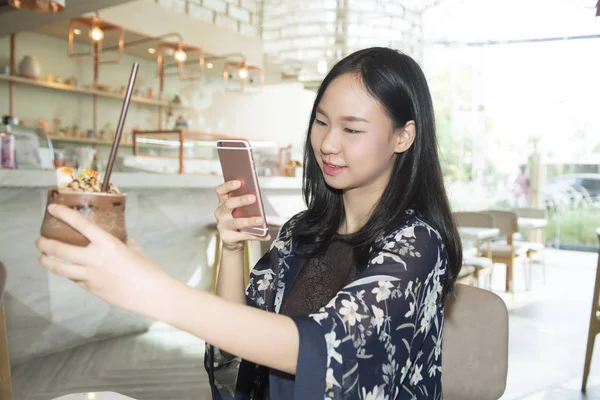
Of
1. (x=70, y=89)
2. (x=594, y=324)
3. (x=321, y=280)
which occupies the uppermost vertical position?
(x=70, y=89)

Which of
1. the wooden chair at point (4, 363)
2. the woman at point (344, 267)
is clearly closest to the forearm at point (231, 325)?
the woman at point (344, 267)

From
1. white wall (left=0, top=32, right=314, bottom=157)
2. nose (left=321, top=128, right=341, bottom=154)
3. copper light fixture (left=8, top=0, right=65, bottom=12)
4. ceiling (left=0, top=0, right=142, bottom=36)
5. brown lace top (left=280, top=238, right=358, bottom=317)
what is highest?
ceiling (left=0, top=0, right=142, bottom=36)

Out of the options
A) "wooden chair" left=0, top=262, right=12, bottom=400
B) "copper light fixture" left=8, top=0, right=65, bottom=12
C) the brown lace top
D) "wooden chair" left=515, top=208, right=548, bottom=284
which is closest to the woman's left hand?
the brown lace top

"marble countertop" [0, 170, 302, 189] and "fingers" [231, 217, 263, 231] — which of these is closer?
"fingers" [231, 217, 263, 231]

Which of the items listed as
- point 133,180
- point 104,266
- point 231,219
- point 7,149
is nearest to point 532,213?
point 133,180

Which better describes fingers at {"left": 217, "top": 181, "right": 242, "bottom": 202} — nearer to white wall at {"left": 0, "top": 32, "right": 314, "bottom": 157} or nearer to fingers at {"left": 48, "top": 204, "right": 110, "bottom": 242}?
fingers at {"left": 48, "top": 204, "right": 110, "bottom": 242}

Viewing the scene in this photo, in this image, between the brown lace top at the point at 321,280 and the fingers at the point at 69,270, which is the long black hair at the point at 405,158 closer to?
the brown lace top at the point at 321,280

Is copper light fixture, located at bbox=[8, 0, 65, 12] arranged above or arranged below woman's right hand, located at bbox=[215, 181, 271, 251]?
above

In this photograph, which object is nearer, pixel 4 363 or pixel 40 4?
pixel 4 363

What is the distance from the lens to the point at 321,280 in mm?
1396

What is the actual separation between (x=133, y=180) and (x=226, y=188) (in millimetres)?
2946

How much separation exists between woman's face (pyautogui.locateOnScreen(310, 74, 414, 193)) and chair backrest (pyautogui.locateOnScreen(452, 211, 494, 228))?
455 centimetres

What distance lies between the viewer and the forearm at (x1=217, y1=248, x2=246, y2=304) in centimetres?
135

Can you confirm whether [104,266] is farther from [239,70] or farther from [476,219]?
[239,70]
